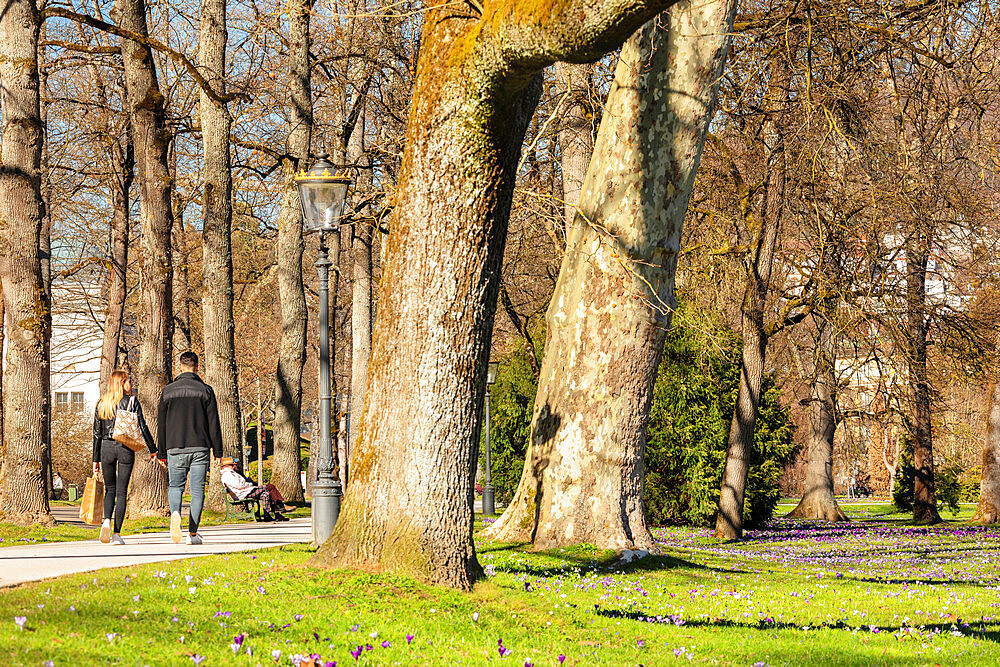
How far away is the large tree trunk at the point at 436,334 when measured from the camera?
7.23m

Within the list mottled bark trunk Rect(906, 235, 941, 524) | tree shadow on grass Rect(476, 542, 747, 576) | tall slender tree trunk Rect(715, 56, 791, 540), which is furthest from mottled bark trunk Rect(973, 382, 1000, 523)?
tree shadow on grass Rect(476, 542, 747, 576)

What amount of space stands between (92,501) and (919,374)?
552 inches

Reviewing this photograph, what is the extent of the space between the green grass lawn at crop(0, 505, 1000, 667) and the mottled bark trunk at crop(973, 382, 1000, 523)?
597 inches

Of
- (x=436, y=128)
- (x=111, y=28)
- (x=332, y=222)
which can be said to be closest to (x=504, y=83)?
(x=436, y=128)

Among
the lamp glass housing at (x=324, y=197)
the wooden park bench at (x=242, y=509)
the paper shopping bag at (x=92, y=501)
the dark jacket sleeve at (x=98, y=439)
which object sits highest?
the lamp glass housing at (x=324, y=197)

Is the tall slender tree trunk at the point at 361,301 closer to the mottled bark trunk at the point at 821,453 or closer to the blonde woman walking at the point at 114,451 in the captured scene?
the mottled bark trunk at the point at 821,453

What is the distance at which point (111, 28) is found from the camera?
1492 cm

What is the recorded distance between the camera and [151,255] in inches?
655

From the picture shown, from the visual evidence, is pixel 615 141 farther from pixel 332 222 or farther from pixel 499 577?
pixel 499 577

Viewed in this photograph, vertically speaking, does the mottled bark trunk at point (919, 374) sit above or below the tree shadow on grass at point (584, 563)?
above

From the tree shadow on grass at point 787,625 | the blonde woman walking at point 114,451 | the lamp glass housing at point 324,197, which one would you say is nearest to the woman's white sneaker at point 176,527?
the blonde woman walking at point 114,451

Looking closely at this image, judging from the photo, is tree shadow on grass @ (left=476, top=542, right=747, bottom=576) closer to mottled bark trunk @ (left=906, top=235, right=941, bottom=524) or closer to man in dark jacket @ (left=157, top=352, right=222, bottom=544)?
man in dark jacket @ (left=157, top=352, right=222, bottom=544)

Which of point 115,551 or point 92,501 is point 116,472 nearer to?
point 92,501

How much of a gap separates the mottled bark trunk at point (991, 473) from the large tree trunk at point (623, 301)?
1603cm
